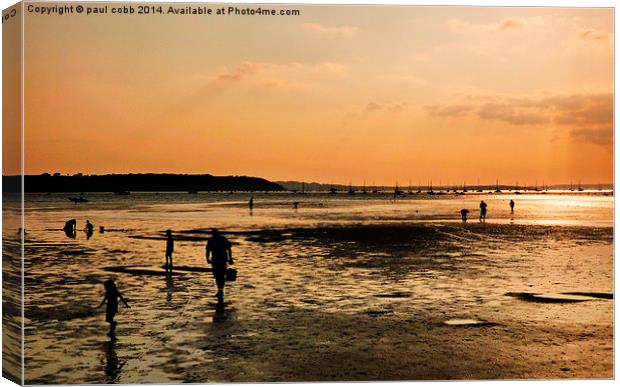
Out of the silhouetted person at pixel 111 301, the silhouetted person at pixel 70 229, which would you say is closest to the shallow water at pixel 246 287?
the silhouetted person at pixel 111 301

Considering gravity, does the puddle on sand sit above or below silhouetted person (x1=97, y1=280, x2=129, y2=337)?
below

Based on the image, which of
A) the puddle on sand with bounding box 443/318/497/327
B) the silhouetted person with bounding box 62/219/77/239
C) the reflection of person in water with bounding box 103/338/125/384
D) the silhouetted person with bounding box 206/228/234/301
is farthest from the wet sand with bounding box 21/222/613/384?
the silhouetted person with bounding box 62/219/77/239

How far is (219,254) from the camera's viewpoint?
1675 cm

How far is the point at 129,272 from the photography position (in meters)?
22.4

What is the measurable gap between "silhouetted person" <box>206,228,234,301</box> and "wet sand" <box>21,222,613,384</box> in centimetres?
50

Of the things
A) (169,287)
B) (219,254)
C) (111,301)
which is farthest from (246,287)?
(111,301)

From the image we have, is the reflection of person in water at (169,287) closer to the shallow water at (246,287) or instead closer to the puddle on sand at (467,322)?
the shallow water at (246,287)

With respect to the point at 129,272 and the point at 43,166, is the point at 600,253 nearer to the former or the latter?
the point at 129,272

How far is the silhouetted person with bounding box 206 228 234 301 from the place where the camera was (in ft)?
53.1

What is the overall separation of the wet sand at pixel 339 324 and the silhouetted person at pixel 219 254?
0.50m

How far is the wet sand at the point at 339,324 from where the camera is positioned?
12156 millimetres

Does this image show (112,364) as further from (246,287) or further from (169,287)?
(246,287)

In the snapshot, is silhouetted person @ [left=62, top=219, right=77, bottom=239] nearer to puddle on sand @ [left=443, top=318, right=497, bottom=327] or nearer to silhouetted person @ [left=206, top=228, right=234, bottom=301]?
silhouetted person @ [left=206, top=228, right=234, bottom=301]

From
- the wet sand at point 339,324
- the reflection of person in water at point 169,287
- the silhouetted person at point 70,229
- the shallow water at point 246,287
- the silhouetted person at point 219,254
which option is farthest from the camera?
the silhouetted person at point 70,229
